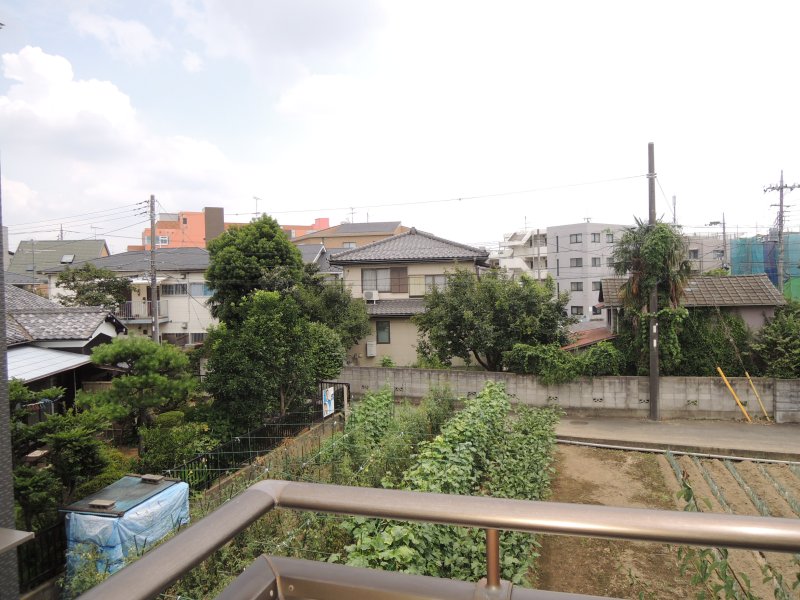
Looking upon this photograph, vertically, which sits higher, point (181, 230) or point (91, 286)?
point (181, 230)

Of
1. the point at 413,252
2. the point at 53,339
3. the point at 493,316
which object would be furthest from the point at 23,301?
the point at 413,252

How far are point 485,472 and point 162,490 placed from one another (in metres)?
3.82

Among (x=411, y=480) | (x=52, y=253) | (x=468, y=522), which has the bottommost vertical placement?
(x=411, y=480)

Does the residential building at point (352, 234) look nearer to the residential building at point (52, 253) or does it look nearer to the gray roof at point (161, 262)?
the residential building at point (52, 253)

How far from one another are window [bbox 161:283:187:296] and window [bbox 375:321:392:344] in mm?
7988

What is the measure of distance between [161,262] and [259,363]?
14.2 m

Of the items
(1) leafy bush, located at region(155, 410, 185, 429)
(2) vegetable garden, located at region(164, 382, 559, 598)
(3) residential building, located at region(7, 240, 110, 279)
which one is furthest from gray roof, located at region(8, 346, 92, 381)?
(3) residential building, located at region(7, 240, 110, 279)

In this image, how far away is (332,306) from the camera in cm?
1647

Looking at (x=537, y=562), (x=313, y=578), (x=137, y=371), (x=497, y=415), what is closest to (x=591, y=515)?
(x=313, y=578)

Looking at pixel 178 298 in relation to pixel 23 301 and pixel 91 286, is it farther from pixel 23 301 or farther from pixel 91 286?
pixel 23 301

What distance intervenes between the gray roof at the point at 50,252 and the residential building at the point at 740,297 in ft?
90.0

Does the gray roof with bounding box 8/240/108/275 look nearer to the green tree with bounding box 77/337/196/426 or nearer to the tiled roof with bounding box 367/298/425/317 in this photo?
the tiled roof with bounding box 367/298/425/317

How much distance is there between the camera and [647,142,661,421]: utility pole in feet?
39.3

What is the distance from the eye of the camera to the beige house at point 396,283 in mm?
18516
